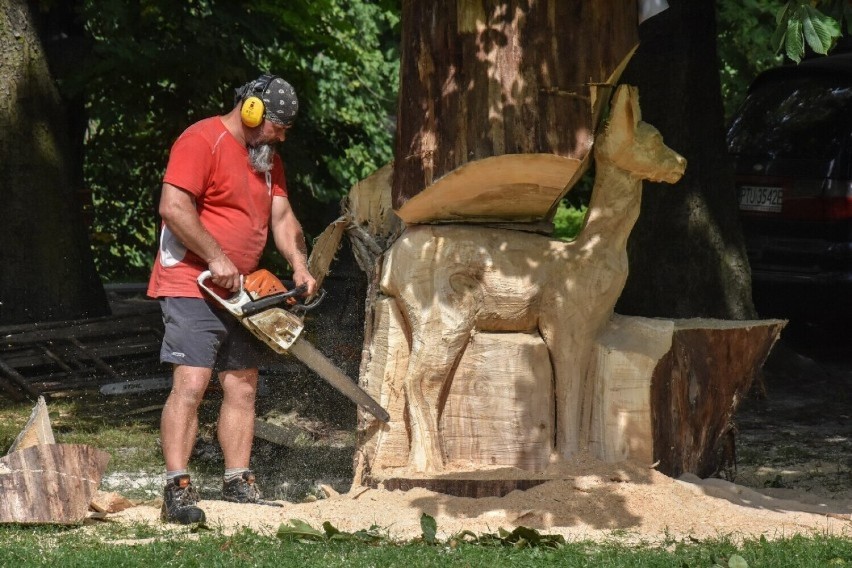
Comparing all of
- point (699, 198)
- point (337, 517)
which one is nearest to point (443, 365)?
point (337, 517)

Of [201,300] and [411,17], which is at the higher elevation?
[411,17]

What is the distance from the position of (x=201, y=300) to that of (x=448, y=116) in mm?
1252

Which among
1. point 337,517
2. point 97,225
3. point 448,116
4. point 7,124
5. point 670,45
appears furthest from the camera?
point 97,225

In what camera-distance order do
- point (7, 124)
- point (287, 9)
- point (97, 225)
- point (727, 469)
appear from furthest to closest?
point (97, 225), point (287, 9), point (7, 124), point (727, 469)

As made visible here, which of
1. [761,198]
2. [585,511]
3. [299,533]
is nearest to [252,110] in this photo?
[299,533]

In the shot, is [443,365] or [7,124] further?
[7,124]

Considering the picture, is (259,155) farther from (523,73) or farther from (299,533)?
(299,533)

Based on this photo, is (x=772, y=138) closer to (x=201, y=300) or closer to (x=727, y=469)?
(x=727, y=469)

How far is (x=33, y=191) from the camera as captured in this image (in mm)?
9086

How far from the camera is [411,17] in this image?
5.32 meters

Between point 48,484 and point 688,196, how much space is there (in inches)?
193

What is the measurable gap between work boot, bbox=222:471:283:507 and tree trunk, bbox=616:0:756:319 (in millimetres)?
3804

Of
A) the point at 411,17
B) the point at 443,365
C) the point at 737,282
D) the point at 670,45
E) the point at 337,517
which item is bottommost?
the point at 337,517

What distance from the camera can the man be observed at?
4.89m
